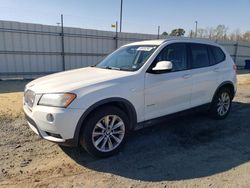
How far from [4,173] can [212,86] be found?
431cm

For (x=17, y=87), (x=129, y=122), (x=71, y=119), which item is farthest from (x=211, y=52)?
(x=17, y=87)

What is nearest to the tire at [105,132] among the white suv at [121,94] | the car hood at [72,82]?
the white suv at [121,94]

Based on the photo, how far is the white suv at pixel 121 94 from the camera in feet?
11.2

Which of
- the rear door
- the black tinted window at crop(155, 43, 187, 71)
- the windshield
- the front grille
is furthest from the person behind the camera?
the rear door

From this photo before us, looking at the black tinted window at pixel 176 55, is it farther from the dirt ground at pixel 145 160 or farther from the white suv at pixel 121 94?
the dirt ground at pixel 145 160

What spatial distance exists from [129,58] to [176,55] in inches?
36.4

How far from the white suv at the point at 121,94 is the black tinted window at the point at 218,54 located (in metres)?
0.10

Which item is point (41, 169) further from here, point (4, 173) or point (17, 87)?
point (17, 87)

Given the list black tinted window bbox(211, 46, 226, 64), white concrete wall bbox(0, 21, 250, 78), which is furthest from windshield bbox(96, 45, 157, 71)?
white concrete wall bbox(0, 21, 250, 78)

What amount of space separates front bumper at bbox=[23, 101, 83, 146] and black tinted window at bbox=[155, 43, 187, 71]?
74.9 inches

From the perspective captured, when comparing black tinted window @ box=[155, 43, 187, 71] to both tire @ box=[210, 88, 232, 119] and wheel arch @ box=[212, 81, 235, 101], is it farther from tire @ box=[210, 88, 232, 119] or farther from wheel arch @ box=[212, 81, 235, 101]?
tire @ box=[210, 88, 232, 119]

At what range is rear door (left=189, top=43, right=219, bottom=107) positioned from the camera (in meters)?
5.00

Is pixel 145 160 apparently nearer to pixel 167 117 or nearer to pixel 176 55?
pixel 167 117

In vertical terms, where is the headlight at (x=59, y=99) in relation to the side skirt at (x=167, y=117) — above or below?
above
